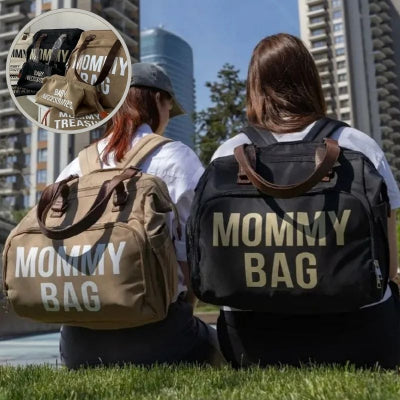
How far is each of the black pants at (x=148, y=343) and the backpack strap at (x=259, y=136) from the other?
27.1 inches

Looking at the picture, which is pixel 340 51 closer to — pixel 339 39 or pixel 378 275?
pixel 339 39

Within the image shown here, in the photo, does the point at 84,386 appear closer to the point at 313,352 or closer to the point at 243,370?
the point at 243,370

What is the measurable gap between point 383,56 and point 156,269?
88.8m

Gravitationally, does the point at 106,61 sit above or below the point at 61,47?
below

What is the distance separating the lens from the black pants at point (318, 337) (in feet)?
6.20

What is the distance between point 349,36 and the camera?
8019 cm

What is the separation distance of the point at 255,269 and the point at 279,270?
8 cm

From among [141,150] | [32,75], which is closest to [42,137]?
[32,75]

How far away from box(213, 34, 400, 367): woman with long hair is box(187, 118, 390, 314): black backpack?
135mm

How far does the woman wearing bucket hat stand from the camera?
2.13 m

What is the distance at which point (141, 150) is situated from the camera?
7.66 ft

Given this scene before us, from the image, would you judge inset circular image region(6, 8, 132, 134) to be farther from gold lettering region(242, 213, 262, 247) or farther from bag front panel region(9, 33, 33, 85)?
gold lettering region(242, 213, 262, 247)

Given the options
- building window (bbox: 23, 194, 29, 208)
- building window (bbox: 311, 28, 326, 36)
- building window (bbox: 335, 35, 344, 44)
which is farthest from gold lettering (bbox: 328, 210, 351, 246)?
building window (bbox: 311, 28, 326, 36)

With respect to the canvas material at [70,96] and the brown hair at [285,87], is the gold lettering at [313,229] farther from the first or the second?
the canvas material at [70,96]
